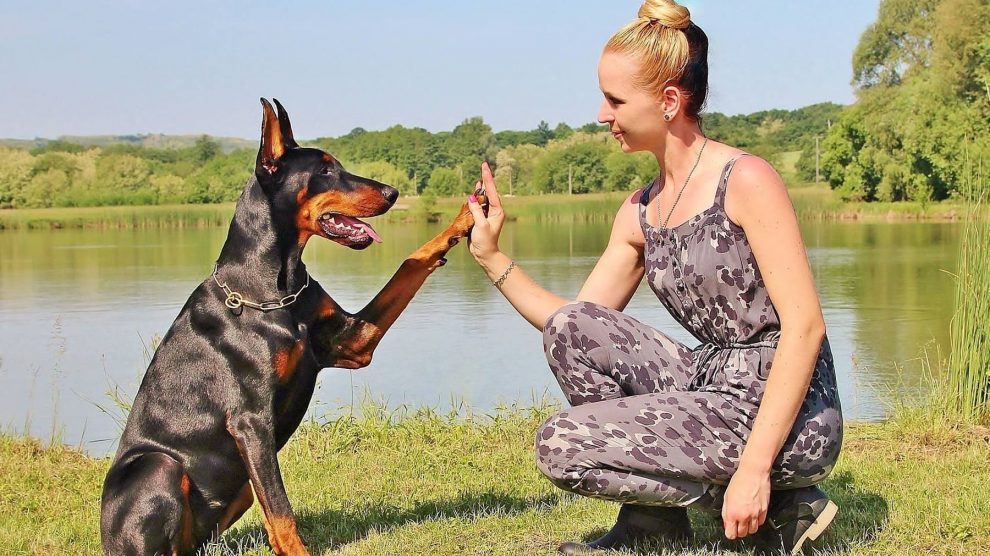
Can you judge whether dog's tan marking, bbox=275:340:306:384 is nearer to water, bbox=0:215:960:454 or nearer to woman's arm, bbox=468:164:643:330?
→ woman's arm, bbox=468:164:643:330

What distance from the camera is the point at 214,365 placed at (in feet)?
9.77

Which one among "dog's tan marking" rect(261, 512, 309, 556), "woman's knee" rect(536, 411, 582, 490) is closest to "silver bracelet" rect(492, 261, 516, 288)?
"woman's knee" rect(536, 411, 582, 490)

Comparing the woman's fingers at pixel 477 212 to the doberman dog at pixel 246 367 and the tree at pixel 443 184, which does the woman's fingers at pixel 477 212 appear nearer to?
the doberman dog at pixel 246 367

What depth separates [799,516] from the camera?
2.80 m

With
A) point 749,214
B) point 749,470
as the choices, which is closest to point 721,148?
point 749,214

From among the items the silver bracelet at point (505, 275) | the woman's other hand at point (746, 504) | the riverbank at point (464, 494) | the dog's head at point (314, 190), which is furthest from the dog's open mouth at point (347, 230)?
the woman's other hand at point (746, 504)

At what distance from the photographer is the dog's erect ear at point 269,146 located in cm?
294

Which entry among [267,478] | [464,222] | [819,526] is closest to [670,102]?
[464,222]

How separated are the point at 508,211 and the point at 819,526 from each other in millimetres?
30047

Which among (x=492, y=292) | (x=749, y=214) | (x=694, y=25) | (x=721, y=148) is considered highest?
(x=694, y=25)

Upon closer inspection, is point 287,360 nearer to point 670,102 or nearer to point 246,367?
point 246,367

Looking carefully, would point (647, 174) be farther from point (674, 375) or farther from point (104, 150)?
point (674, 375)

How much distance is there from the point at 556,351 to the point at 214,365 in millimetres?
1033

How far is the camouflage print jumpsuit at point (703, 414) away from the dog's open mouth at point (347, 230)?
720 mm
